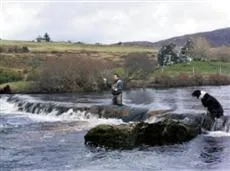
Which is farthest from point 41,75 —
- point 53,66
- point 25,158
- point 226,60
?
point 226,60

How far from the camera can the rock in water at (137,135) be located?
22391 mm

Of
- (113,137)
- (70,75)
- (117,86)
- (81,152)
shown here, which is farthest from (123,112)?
(70,75)

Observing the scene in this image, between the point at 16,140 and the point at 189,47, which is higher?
the point at 189,47

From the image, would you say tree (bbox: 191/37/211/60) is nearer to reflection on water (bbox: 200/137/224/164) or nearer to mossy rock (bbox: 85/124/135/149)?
reflection on water (bbox: 200/137/224/164)

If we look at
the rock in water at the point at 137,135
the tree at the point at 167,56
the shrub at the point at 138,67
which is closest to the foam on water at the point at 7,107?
the rock in water at the point at 137,135

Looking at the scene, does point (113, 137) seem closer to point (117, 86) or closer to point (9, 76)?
point (117, 86)

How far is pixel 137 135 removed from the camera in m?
22.9

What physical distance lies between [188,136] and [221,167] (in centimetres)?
555

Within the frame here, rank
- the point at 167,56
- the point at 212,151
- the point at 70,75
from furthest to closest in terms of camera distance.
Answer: the point at 167,56 < the point at 70,75 < the point at 212,151

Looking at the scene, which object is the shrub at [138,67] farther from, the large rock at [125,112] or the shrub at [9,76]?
the large rock at [125,112]

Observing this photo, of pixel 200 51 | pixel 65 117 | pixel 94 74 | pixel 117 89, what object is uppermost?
pixel 200 51

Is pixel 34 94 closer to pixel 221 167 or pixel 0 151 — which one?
pixel 0 151

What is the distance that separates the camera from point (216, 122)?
26.7 m

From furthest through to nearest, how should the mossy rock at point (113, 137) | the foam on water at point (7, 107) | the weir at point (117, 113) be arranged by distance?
1. the foam on water at point (7, 107)
2. the weir at point (117, 113)
3. the mossy rock at point (113, 137)
